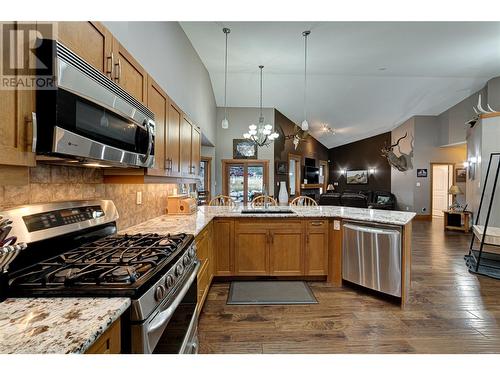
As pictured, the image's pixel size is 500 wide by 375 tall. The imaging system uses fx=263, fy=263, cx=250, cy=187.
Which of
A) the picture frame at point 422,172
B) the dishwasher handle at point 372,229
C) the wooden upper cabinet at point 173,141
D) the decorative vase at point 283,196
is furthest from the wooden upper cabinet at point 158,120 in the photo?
the picture frame at point 422,172

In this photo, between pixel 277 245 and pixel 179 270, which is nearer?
pixel 179 270

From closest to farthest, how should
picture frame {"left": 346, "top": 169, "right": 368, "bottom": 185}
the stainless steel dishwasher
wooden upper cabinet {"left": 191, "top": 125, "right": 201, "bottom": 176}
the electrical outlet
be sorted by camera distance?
the stainless steel dishwasher
the electrical outlet
wooden upper cabinet {"left": 191, "top": 125, "right": 201, "bottom": 176}
picture frame {"left": 346, "top": 169, "right": 368, "bottom": 185}

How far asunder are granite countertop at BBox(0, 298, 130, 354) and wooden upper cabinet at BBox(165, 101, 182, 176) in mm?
1487

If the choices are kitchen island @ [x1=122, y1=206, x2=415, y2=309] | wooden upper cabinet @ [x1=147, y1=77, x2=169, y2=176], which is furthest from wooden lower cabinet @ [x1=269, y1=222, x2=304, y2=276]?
wooden upper cabinet @ [x1=147, y1=77, x2=169, y2=176]

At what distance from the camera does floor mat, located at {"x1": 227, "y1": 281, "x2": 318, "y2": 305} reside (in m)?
2.80

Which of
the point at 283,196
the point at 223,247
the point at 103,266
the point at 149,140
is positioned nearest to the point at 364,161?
the point at 283,196

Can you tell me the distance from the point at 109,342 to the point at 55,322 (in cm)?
18

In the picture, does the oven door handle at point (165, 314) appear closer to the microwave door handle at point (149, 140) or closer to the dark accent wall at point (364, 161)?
the microwave door handle at point (149, 140)

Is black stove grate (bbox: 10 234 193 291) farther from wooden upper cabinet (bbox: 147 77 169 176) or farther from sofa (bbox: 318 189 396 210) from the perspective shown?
sofa (bbox: 318 189 396 210)

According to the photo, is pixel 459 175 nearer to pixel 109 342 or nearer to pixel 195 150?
pixel 195 150

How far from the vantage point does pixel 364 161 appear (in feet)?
37.4

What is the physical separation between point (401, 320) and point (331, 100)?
635 centimetres

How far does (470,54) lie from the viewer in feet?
16.4
